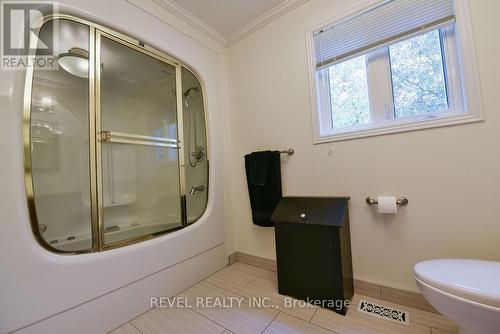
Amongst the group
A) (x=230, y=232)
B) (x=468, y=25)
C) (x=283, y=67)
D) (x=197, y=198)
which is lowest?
(x=230, y=232)

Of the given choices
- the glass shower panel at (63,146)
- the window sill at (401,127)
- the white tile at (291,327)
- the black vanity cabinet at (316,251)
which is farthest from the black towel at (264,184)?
the glass shower panel at (63,146)

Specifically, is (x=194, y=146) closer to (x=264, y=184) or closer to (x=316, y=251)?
(x=264, y=184)

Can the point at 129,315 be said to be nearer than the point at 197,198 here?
Yes

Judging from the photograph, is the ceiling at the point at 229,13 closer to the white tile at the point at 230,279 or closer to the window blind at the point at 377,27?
the window blind at the point at 377,27

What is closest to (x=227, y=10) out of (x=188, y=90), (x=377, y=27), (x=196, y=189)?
(x=188, y=90)

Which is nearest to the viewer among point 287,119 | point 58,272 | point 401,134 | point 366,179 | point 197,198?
point 58,272

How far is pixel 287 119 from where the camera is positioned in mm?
1720

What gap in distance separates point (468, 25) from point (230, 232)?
2.19 meters

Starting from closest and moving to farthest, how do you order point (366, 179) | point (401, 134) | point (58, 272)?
point (58, 272) → point (401, 134) → point (366, 179)

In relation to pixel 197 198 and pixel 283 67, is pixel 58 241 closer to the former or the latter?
pixel 197 198

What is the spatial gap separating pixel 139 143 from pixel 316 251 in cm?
156

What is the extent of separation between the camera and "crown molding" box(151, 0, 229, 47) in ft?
5.35

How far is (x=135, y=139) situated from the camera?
163 cm

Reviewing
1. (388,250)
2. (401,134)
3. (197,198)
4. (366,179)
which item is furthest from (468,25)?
(197,198)
